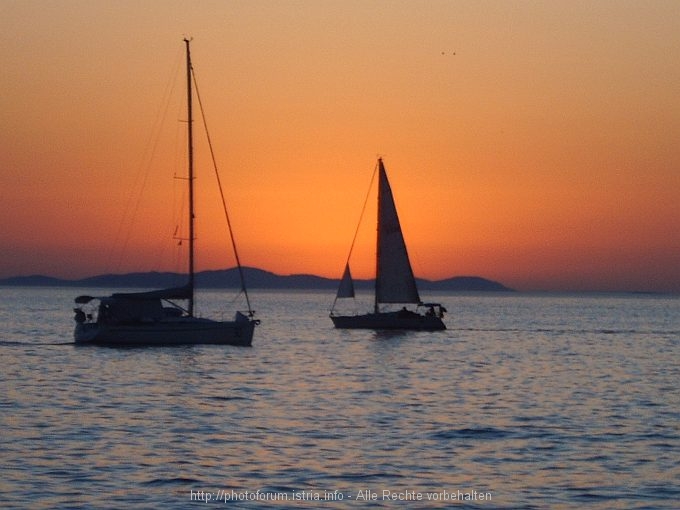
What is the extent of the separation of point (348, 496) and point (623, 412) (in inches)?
715

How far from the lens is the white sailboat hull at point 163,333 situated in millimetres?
63688

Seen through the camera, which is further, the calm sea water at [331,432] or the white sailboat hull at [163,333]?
the white sailboat hull at [163,333]

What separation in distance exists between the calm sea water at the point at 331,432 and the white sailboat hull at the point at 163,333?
81cm

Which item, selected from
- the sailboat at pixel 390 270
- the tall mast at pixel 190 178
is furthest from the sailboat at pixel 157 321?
the sailboat at pixel 390 270

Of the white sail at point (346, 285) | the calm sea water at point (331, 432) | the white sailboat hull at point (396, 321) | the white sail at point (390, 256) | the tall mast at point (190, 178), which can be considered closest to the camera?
the calm sea water at point (331, 432)

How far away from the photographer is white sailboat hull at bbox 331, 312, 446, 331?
281ft

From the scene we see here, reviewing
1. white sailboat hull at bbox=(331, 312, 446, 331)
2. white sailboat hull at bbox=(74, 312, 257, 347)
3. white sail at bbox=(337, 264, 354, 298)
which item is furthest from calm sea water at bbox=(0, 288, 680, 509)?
white sail at bbox=(337, 264, 354, 298)

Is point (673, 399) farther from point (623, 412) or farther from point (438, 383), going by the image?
point (438, 383)

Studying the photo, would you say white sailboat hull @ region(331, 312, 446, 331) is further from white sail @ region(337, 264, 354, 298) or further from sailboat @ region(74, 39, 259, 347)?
sailboat @ region(74, 39, 259, 347)

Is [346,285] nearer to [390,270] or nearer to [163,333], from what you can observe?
[390,270]

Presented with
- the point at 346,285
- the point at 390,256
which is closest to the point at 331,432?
the point at 390,256

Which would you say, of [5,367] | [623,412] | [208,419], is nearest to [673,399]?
[623,412]

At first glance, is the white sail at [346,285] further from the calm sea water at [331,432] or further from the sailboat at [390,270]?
the calm sea water at [331,432]

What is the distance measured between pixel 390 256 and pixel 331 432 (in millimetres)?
52989
